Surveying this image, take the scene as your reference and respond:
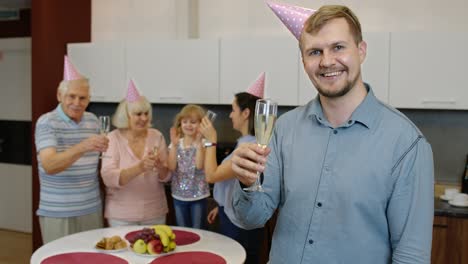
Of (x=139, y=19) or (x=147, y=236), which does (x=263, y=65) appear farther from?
(x=147, y=236)

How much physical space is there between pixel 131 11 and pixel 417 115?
282cm

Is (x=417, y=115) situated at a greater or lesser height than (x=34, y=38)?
lesser

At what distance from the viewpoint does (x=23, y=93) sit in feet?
18.9

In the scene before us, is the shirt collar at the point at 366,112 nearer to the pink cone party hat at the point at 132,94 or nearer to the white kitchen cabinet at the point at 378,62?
the pink cone party hat at the point at 132,94

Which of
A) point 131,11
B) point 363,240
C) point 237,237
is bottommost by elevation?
point 237,237

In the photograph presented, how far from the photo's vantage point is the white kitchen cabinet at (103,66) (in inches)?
177

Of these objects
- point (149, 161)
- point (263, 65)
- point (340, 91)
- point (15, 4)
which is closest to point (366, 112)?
point (340, 91)

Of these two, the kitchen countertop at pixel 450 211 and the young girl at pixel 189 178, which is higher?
the young girl at pixel 189 178

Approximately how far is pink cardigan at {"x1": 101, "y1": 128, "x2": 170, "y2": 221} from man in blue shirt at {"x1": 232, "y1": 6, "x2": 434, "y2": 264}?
5.32ft

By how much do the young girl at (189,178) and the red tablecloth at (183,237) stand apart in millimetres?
541

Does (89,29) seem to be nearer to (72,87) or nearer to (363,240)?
(72,87)

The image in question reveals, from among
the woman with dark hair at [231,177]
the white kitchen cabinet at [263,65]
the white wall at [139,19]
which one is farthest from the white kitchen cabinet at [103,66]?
the woman with dark hair at [231,177]

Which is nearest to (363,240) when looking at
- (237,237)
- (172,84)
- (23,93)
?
(237,237)

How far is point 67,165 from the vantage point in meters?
2.83
